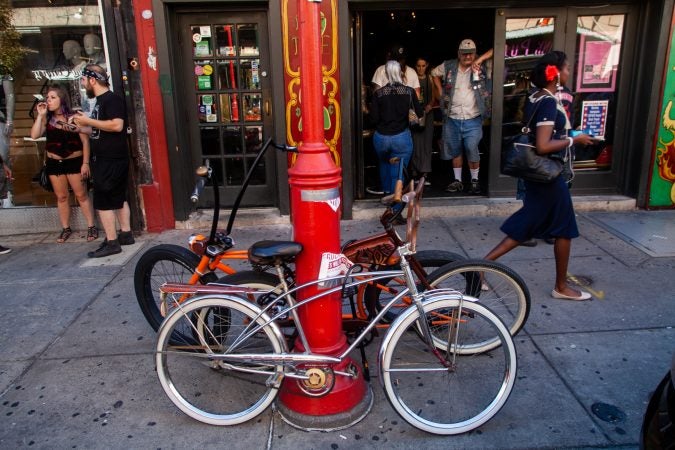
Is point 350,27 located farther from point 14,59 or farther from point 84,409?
point 84,409

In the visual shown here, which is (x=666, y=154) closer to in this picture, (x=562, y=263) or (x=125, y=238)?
(x=562, y=263)

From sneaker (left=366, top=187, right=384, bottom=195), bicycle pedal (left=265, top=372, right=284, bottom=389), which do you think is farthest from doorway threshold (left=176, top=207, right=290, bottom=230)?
bicycle pedal (left=265, top=372, right=284, bottom=389)

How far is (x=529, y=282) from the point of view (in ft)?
15.4

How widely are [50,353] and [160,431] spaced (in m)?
1.38

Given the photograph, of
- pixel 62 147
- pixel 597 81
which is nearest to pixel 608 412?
pixel 597 81

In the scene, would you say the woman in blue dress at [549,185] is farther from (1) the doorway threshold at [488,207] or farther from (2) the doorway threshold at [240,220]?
(2) the doorway threshold at [240,220]

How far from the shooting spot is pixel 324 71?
6047 mm

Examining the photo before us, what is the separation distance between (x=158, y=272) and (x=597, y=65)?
5.56m

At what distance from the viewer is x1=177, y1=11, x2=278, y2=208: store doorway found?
20.5 ft

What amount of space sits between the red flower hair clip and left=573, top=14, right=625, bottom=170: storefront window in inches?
119

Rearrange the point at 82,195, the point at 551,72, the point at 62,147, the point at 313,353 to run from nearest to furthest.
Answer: the point at 313,353 → the point at 551,72 → the point at 62,147 → the point at 82,195

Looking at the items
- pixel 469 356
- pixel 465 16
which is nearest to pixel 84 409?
pixel 469 356

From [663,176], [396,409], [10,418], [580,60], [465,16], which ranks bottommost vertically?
[10,418]

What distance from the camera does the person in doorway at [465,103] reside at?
6691 millimetres
